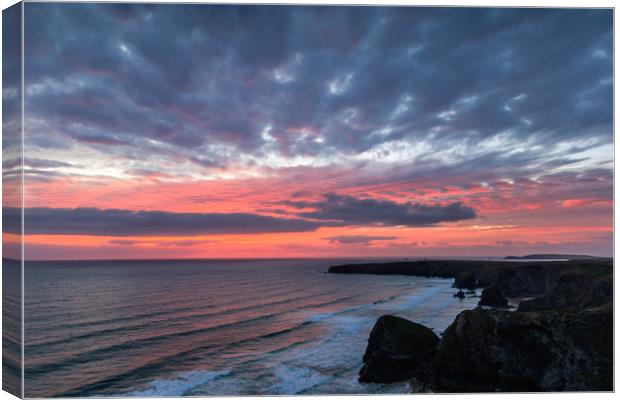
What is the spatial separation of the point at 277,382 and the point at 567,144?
49.0 ft

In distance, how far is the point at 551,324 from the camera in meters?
14.7

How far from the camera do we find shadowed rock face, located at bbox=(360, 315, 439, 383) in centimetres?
1752

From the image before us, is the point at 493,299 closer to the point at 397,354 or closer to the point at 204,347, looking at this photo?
the point at 397,354

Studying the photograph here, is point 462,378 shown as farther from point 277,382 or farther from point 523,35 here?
point 523,35

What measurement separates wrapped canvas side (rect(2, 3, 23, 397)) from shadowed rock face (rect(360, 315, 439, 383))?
12.1 metres

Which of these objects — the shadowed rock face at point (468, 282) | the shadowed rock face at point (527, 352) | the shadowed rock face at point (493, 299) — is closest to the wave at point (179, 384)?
the shadowed rock face at point (527, 352)

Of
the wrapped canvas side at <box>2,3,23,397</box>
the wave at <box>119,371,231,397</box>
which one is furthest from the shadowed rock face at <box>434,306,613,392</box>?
the wrapped canvas side at <box>2,3,23,397</box>

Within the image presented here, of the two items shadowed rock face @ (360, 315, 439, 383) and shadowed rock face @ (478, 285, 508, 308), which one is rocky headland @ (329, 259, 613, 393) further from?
shadowed rock face @ (478, 285, 508, 308)

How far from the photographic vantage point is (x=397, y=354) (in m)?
17.8

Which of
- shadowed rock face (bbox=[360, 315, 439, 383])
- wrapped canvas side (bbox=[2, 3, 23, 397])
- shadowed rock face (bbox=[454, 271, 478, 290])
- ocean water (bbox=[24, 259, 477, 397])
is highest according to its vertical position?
wrapped canvas side (bbox=[2, 3, 23, 397])

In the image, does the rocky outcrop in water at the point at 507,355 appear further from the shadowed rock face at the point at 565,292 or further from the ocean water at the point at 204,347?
the shadowed rock face at the point at 565,292

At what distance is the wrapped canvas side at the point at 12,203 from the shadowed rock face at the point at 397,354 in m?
12.1

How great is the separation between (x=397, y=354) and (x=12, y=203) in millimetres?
14392

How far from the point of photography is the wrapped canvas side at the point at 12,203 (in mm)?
11680
